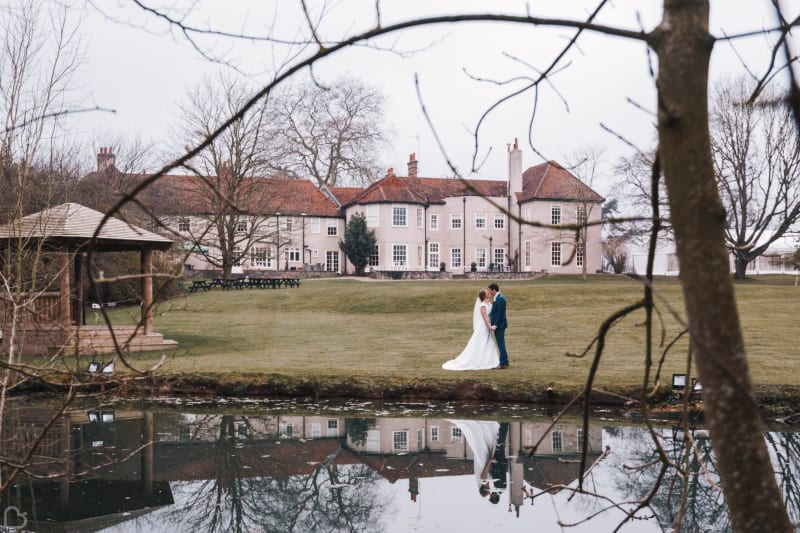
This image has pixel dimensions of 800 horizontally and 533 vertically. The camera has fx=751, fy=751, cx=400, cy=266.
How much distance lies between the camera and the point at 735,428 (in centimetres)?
122

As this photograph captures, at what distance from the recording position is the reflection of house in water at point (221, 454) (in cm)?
806

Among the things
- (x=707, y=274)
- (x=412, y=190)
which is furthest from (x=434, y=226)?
(x=707, y=274)

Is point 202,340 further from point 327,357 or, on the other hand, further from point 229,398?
point 229,398

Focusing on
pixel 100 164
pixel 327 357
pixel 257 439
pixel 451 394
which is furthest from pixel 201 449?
pixel 100 164

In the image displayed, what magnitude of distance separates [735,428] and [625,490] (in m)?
7.73

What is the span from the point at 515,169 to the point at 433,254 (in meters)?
8.94

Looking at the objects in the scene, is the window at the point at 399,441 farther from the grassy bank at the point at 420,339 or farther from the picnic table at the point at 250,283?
the picnic table at the point at 250,283

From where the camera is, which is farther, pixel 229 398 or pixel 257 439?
pixel 229 398

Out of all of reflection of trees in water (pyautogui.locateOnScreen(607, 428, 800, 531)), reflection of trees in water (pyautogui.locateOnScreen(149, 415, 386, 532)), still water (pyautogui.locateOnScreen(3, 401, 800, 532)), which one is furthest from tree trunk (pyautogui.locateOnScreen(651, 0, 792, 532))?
reflection of trees in water (pyautogui.locateOnScreen(149, 415, 386, 532))

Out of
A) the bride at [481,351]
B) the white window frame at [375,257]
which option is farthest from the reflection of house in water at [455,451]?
the white window frame at [375,257]

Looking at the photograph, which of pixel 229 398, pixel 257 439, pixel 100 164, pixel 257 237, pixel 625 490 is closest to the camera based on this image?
pixel 625 490

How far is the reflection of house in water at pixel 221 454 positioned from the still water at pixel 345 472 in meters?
0.03

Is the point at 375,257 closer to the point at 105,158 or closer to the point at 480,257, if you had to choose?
the point at 480,257

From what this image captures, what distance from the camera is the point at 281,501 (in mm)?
8211
